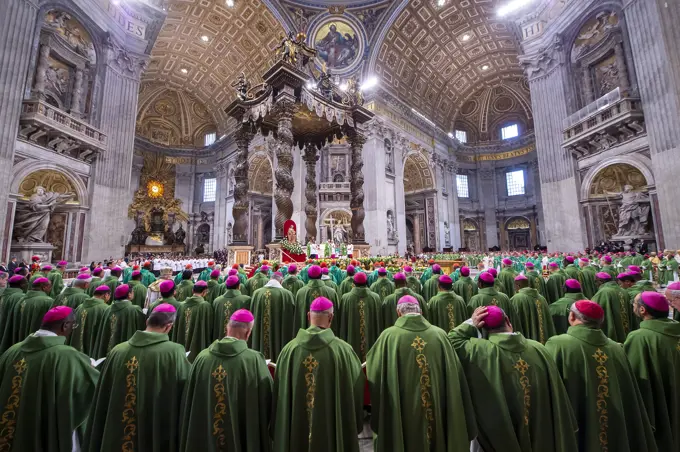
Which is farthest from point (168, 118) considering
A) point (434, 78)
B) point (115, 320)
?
point (115, 320)

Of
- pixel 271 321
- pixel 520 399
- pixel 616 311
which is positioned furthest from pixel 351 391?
pixel 616 311

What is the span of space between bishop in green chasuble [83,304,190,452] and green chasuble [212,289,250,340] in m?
2.00

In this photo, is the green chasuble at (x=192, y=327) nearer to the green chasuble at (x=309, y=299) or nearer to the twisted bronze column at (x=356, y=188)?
the green chasuble at (x=309, y=299)

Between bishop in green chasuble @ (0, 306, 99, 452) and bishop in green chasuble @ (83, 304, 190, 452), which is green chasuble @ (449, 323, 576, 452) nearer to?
bishop in green chasuble @ (83, 304, 190, 452)

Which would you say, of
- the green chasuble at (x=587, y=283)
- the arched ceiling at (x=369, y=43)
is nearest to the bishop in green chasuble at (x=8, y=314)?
the green chasuble at (x=587, y=283)

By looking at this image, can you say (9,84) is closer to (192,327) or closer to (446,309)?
(192,327)

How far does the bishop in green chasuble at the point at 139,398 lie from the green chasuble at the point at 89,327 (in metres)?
2.03

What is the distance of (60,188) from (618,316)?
55.0 ft

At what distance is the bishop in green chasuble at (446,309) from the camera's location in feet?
12.1

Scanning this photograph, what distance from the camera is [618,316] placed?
12.8 ft

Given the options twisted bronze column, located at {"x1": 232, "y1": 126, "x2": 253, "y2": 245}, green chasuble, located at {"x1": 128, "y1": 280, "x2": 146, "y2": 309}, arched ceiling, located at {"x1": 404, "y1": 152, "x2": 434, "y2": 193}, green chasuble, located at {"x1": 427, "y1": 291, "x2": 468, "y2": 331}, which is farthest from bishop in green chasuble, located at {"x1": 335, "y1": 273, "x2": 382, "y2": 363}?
arched ceiling, located at {"x1": 404, "y1": 152, "x2": 434, "y2": 193}

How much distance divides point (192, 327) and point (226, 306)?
0.46 m

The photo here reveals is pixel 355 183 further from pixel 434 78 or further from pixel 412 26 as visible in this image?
pixel 434 78

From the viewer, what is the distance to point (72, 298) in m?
4.13
